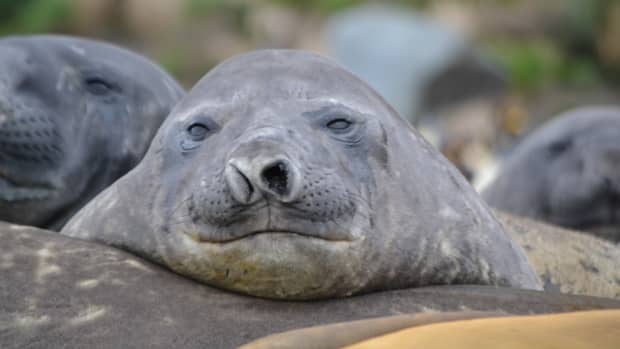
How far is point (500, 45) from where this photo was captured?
3250cm

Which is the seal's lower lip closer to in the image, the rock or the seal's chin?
the seal's chin

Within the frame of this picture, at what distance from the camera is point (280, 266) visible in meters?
3.65

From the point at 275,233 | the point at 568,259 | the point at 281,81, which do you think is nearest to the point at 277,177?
the point at 275,233

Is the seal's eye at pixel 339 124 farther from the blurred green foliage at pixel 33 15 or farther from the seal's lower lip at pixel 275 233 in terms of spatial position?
the blurred green foliage at pixel 33 15

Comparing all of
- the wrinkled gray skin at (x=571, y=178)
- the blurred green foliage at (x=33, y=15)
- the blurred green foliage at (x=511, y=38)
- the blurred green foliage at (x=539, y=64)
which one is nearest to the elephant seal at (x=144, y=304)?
the wrinkled gray skin at (x=571, y=178)

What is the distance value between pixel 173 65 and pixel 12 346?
79.2ft

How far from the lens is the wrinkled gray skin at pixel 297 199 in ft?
12.0

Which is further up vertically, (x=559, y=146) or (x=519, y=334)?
(x=559, y=146)

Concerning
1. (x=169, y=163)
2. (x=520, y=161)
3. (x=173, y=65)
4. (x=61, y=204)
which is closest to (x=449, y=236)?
(x=169, y=163)

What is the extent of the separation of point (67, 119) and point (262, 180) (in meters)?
1.80

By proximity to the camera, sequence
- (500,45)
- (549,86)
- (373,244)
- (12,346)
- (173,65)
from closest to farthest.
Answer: (12,346)
(373,244)
(173,65)
(549,86)
(500,45)

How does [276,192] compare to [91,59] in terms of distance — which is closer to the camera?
[276,192]

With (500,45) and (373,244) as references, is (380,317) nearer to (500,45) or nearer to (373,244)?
(373,244)

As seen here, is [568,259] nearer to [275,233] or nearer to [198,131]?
[198,131]
